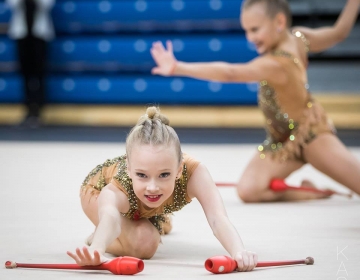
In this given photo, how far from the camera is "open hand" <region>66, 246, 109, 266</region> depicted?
1.72 meters

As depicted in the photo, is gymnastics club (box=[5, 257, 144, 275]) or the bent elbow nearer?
gymnastics club (box=[5, 257, 144, 275])

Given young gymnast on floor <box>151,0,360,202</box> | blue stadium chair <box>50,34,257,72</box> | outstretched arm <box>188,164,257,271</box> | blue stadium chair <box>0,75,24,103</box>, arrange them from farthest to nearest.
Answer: blue stadium chair <box>0,75,24,103</box>, blue stadium chair <box>50,34,257,72</box>, young gymnast on floor <box>151,0,360,202</box>, outstretched arm <box>188,164,257,271</box>

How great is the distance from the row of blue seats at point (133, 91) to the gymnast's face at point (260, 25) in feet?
11.4

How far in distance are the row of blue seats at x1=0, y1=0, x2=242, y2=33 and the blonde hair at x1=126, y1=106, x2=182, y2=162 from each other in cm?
508

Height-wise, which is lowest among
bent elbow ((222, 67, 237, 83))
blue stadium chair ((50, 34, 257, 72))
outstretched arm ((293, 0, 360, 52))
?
bent elbow ((222, 67, 237, 83))

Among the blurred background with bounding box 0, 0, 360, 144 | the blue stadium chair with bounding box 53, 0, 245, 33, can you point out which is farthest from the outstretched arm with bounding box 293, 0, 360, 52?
the blue stadium chair with bounding box 53, 0, 245, 33

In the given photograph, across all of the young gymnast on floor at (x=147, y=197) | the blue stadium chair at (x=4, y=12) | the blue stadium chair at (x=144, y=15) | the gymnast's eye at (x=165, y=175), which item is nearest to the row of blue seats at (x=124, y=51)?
the blue stadium chair at (x=144, y=15)

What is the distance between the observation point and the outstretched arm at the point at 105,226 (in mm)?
1742

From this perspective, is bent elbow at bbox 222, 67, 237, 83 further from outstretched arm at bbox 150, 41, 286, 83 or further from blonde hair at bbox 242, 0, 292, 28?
blonde hair at bbox 242, 0, 292, 28

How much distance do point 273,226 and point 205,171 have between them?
0.63 m

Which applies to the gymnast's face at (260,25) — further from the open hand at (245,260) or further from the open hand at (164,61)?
the open hand at (245,260)

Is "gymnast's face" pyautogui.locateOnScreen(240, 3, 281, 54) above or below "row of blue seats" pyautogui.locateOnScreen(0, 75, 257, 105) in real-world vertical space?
below

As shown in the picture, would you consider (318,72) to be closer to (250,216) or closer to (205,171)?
(250,216)

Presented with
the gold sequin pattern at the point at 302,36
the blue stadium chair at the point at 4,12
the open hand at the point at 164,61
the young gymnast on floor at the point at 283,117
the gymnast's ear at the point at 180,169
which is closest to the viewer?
the gymnast's ear at the point at 180,169
